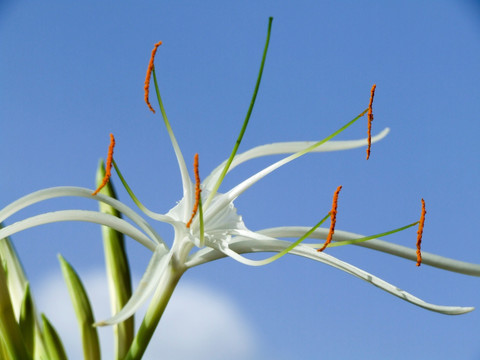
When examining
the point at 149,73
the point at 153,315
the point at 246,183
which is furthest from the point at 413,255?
the point at 149,73

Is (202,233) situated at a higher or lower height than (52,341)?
higher

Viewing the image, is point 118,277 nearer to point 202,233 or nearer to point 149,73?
point 202,233

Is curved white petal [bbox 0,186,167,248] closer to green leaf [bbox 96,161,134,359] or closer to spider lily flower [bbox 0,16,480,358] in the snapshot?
spider lily flower [bbox 0,16,480,358]

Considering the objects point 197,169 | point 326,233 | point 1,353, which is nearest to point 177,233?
point 197,169

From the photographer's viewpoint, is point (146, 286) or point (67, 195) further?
point (67, 195)

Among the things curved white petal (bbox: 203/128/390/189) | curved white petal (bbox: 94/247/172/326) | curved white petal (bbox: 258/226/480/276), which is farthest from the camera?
curved white petal (bbox: 203/128/390/189)

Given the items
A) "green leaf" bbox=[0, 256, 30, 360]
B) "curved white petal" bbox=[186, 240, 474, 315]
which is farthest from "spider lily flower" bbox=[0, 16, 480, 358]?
"green leaf" bbox=[0, 256, 30, 360]
